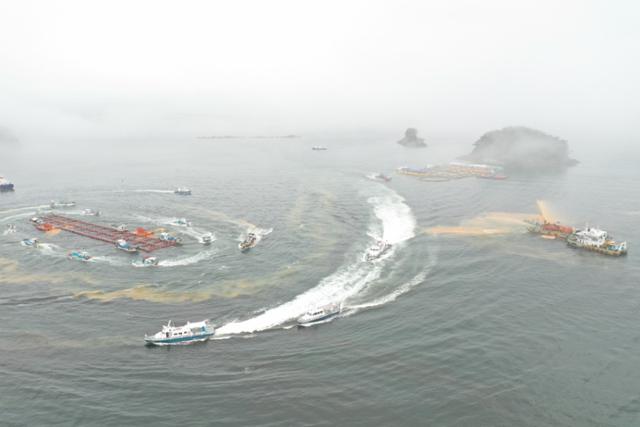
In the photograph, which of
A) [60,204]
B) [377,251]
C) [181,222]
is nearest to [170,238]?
[181,222]

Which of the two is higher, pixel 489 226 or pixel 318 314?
pixel 489 226

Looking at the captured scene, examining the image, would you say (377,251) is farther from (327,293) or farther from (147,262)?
(147,262)

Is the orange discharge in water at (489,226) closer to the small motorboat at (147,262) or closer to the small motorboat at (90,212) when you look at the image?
the small motorboat at (147,262)

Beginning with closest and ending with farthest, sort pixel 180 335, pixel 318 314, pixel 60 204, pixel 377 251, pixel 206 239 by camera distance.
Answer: pixel 180 335
pixel 318 314
pixel 377 251
pixel 206 239
pixel 60 204

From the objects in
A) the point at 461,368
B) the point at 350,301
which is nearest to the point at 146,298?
the point at 350,301

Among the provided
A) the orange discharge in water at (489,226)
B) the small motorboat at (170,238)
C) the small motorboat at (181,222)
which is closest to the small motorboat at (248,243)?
the small motorboat at (170,238)

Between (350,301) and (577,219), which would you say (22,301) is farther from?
(577,219)

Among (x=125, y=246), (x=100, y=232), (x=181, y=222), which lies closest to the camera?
(x=125, y=246)
